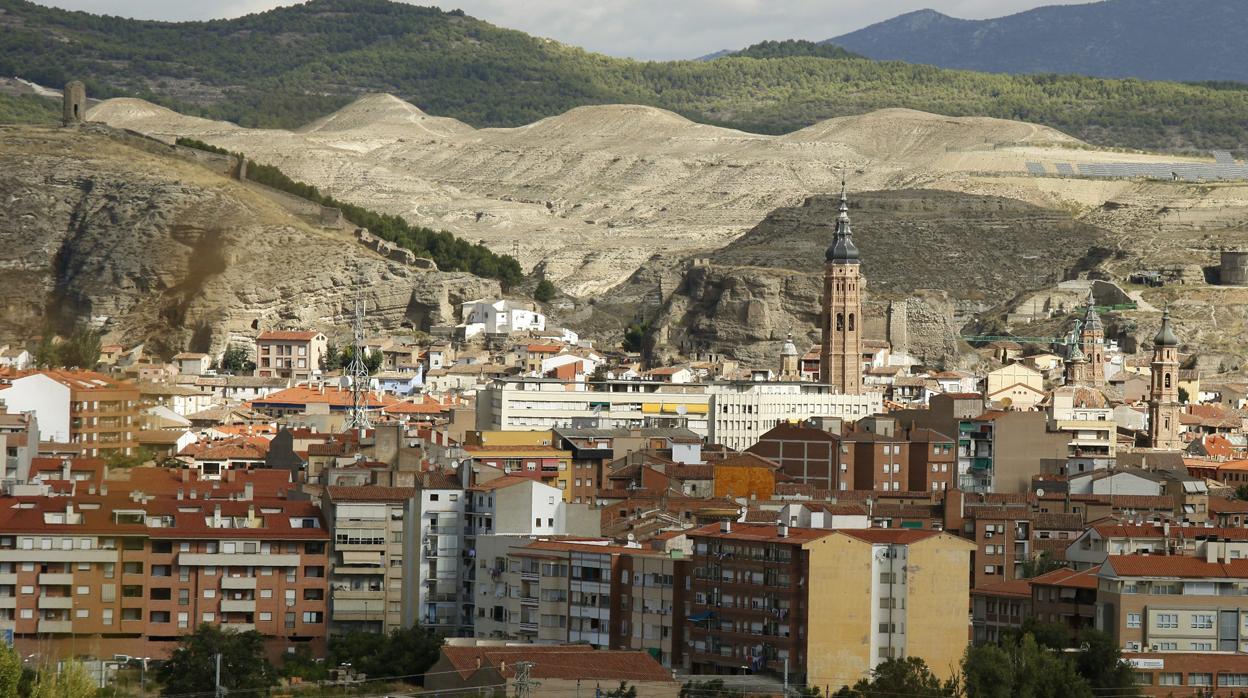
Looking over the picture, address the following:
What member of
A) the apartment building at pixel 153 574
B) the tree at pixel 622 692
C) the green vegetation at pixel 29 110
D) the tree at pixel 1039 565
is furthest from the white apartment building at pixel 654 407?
the green vegetation at pixel 29 110

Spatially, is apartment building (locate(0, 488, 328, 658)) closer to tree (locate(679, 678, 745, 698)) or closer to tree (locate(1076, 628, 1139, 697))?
tree (locate(679, 678, 745, 698))

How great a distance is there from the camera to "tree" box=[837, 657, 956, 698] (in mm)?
45031

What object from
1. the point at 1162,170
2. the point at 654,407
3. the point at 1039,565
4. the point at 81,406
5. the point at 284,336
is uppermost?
the point at 1162,170

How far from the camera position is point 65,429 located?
166 ft

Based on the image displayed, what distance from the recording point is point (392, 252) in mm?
136000

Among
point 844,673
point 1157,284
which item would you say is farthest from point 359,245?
point 844,673

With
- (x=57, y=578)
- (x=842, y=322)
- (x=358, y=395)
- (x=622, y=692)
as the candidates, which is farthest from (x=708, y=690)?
(x=842, y=322)

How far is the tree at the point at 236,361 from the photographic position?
110500 millimetres

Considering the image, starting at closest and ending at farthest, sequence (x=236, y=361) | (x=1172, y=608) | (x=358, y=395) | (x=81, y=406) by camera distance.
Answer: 1. (x=81, y=406)
2. (x=1172, y=608)
3. (x=358, y=395)
4. (x=236, y=361)

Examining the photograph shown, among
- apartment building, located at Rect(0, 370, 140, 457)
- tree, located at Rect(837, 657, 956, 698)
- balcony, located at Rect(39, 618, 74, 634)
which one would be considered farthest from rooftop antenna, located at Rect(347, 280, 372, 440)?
tree, located at Rect(837, 657, 956, 698)

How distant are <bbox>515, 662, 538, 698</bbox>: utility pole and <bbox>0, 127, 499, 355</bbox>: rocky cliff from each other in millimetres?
7021

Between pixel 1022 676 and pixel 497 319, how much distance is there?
82957 mm

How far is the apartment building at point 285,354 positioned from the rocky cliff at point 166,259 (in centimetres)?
104

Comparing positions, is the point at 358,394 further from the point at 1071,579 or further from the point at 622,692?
the point at 622,692
